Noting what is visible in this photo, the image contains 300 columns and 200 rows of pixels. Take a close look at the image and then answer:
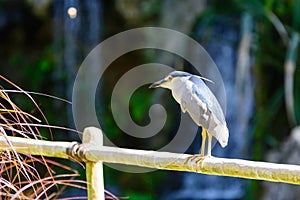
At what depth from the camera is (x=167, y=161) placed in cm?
115

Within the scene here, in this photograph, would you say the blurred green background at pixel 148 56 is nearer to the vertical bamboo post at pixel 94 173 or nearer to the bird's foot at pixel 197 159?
the vertical bamboo post at pixel 94 173

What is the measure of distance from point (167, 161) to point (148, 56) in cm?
316

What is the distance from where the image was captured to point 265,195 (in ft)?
10.6

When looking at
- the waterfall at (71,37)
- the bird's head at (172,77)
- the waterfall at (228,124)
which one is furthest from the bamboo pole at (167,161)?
the waterfall at (71,37)

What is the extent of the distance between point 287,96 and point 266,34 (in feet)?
1.57

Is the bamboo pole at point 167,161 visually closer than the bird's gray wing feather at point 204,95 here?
Yes

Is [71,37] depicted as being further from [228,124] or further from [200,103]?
[200,103]

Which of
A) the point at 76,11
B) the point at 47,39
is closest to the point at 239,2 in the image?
the point at 76,11

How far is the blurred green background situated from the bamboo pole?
1.69 metres

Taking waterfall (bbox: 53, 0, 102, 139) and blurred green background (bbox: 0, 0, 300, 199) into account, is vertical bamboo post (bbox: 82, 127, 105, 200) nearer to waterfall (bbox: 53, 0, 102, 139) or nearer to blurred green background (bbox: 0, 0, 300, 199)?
blurred green background (bbox: 0, 0, 300, 199)

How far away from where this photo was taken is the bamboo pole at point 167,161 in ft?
3.41

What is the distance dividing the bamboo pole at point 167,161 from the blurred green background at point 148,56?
1691 mm

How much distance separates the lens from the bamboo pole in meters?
1.04

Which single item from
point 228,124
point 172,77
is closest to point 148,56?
point 228,124
